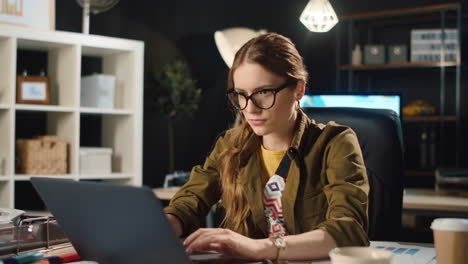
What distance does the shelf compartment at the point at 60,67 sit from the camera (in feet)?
11.3

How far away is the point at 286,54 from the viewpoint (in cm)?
152

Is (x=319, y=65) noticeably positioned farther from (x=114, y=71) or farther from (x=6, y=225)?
(x=6, y=225)

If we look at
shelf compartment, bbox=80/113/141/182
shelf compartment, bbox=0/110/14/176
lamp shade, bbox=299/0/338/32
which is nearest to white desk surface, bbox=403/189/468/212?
lamp shade, bbox=299/0/338/32

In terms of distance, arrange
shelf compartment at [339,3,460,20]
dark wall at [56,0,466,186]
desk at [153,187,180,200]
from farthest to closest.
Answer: shelf compartment at [339,3,460,20] → dark wall at [56,0,466,186] → desk at [153,187,180,200]

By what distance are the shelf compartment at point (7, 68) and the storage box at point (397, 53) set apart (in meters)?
3.43

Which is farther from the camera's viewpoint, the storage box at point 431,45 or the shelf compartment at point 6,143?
the storage box at point 431,45

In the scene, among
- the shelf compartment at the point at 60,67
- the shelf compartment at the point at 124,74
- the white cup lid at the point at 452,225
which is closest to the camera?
the white cup lid at the point at 452,225

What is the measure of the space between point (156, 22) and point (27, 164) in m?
2.02

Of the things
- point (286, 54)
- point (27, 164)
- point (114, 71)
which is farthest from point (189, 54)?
point (286, 54)

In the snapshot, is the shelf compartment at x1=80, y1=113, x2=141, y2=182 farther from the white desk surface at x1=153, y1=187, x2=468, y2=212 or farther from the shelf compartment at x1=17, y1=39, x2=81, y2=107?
the white desk surface at x1=153, y1=187, x2=468, y2=212

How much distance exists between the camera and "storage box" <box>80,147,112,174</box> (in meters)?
3.53

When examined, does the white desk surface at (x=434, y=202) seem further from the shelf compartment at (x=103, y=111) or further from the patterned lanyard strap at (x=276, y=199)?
the patterned lanyard strap at (x=276, y=199)

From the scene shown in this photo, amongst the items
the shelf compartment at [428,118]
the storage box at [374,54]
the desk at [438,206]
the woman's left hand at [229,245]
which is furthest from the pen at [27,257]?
the storage box at [374,54]

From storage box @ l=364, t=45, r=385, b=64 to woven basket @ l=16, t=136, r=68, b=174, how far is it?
311cm
